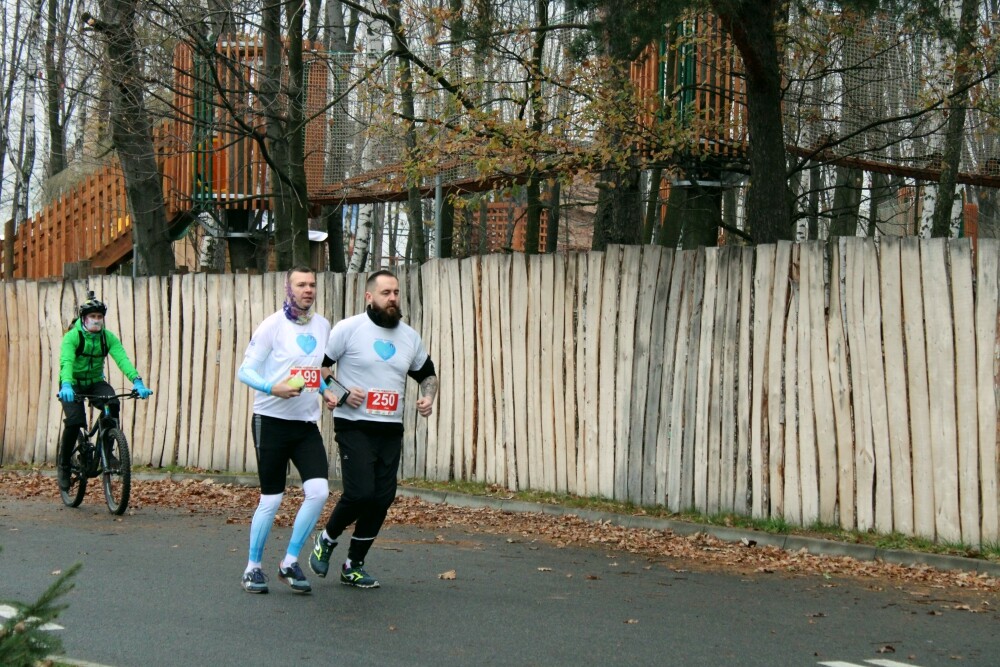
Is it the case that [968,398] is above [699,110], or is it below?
below

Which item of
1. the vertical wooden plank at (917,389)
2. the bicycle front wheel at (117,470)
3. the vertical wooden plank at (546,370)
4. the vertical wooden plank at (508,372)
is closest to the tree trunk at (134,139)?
the bicycle front wheel at (117,470)

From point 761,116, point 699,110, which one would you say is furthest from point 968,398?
point 699,110

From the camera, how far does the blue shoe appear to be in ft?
26.2

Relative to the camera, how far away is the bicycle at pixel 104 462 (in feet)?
39.2

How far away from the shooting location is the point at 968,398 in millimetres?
9664

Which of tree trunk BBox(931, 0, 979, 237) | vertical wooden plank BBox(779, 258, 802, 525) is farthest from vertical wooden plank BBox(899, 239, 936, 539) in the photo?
tree trunk BBox(931, 0, 979, 237)

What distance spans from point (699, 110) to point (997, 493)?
23.9 feet

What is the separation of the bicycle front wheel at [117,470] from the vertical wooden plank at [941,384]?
673 cm

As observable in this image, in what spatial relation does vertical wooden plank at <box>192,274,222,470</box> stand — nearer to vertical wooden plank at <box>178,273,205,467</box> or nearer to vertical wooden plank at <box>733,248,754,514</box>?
vertical wooden plank at <box>178,273,205,467</box>

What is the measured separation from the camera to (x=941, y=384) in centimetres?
984

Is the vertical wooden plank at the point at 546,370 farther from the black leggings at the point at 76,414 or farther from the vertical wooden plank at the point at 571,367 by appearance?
the black leggings at the point at 76,414

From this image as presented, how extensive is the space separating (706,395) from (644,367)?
74cm

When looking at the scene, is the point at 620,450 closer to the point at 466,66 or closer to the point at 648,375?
the point at 648,375

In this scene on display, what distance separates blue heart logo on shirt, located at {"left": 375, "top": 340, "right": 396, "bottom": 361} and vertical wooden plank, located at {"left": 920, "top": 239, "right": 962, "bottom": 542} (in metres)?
4.10
